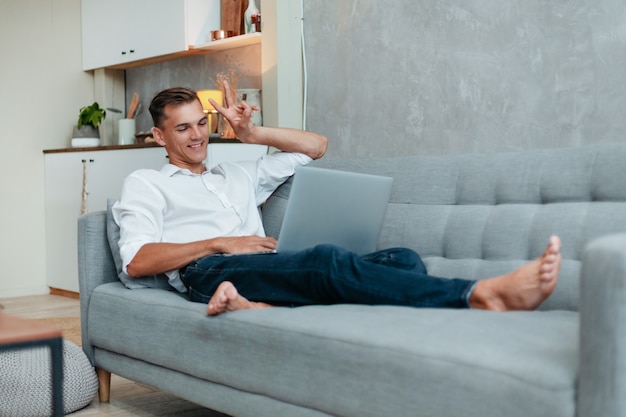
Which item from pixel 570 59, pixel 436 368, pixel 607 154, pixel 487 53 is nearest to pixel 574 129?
pixel 570 59

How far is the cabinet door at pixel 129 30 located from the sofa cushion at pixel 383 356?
8.99 feet

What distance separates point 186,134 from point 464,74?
49.2 inches

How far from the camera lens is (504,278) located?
189 centimetres

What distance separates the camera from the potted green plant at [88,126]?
18.0 ft

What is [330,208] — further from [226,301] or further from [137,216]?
[137,216]

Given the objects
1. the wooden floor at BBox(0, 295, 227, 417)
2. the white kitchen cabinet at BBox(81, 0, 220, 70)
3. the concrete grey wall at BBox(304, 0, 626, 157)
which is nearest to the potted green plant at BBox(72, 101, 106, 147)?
the white kitchen cabinet at BBox(81, 0, 220, 70)

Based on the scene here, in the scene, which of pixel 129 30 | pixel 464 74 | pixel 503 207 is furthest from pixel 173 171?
pixel 129 30

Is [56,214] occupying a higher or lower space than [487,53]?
lower

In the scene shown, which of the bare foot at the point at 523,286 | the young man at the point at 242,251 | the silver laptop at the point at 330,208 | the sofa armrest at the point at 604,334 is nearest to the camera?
the sofa armrest at the point at 604,334

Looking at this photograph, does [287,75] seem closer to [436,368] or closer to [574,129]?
[574,129]

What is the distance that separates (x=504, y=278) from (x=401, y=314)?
25 centimetres

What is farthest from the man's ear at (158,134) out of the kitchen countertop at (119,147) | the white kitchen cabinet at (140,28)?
the white kitchen cabinet at (140,28)

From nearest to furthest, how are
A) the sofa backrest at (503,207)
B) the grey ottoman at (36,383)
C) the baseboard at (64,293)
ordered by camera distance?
the sofa backrest at (503,207) < the grey ottoman at (36,383) < the baseboard at (64,293)

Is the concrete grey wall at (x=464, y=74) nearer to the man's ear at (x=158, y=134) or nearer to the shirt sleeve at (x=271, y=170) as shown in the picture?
the shirt sleeve at (x=271, y=170)
